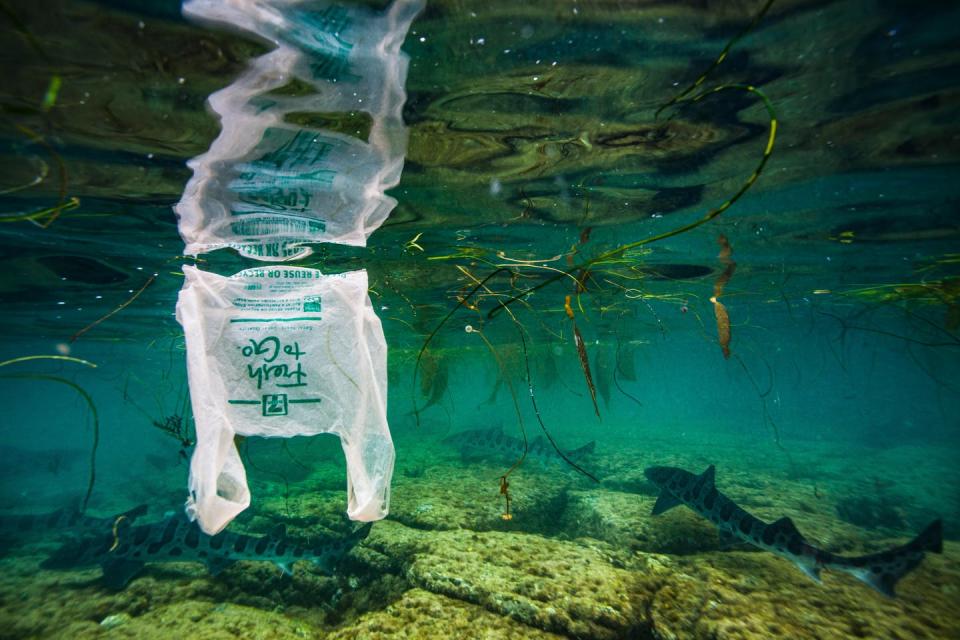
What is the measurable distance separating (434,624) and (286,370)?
10.5 ft

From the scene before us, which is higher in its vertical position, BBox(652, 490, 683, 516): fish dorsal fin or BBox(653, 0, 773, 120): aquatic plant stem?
BBox(653, 0, 773, 120): aquatic plant stem

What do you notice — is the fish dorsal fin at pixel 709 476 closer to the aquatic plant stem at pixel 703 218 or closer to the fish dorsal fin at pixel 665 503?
the fish dorsal fin at pixel 665 503

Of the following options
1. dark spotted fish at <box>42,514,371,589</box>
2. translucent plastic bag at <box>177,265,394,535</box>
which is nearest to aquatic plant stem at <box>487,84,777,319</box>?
translucent plastic bag at <box>177,265,394,535</box>

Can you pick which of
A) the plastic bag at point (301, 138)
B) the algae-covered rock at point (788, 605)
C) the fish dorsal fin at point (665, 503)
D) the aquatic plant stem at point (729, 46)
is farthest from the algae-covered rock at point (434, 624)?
the plastic bag at point (301, 138)

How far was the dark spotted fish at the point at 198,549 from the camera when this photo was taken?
7109 mm

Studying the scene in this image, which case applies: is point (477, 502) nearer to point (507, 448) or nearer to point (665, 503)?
point (665, 503)

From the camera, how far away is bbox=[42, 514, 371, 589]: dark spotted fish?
7109 millimetres

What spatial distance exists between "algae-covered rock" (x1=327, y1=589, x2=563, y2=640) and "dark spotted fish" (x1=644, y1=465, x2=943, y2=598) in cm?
366

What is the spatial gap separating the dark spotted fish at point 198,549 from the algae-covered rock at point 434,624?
9.66 feet

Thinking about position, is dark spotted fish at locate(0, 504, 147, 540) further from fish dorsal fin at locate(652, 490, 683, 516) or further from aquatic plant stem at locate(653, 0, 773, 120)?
aquatic plant stem at locate(653, 0, 773, 120)

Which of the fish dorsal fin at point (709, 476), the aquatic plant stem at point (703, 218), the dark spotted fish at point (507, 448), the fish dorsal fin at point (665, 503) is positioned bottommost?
the dark spotted fish at point (507, 448)

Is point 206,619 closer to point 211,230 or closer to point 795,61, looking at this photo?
point 211,230

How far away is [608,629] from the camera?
4203 mm

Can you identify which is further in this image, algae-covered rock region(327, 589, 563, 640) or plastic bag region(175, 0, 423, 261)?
algae-covered rock region(327, 589, 563, 640)
